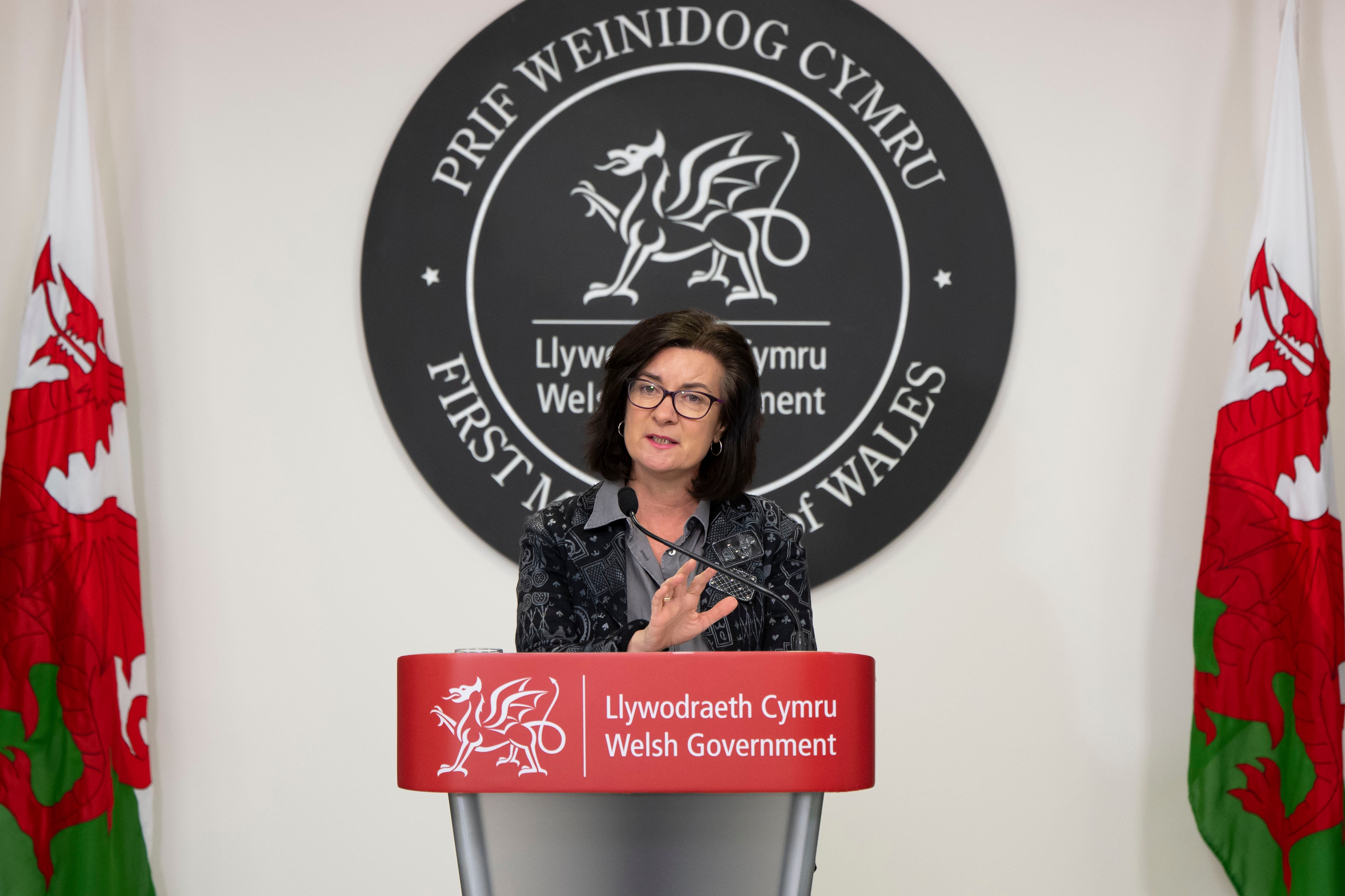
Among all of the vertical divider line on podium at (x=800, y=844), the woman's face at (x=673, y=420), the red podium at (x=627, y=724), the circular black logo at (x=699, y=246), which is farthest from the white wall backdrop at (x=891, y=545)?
the red podium at (x=627, y=724)

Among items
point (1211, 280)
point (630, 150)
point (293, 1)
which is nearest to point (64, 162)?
point (293, 1)

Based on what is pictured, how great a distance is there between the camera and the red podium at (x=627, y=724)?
4.42ft

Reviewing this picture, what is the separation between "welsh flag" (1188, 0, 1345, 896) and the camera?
2371 millimetres

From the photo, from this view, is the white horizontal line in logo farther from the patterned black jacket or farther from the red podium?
the red podium

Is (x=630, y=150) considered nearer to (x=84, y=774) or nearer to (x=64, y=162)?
(x=64, y=162)

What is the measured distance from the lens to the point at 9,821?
93.8 inches

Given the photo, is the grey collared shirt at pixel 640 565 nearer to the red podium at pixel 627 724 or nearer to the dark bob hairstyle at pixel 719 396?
the dark bob hairstyle at pixel 719 396

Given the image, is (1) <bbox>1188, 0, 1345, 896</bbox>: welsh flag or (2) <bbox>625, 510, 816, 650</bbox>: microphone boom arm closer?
(2) <bbox>625, 510, 816, 650</bbox>: microphone boom arm

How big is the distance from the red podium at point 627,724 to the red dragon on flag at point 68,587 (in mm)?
1403

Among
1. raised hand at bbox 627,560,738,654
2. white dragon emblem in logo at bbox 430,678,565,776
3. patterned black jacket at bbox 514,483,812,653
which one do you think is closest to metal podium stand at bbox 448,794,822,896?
white dragon emblem in logo at bbox 430,678,565,776

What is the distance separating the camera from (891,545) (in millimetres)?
2648

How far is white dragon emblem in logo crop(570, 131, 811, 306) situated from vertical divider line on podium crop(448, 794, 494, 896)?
1458mm

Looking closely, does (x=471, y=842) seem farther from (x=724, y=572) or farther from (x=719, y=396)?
(x=719, y=396)

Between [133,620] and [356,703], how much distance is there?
1.64ft
